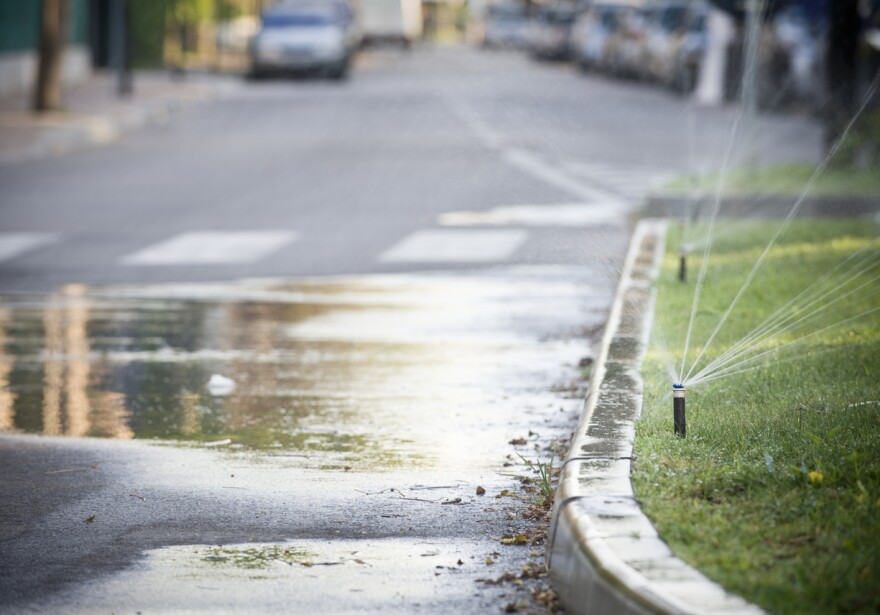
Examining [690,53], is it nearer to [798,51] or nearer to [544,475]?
[798,51]

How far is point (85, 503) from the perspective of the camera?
592 cm

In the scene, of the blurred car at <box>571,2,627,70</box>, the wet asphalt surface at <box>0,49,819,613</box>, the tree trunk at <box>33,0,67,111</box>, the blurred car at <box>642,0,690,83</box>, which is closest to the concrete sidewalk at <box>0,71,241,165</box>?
the tree trunk at <box>33,0,67,111</box>

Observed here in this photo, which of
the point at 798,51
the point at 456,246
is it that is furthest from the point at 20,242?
the point at 798,51

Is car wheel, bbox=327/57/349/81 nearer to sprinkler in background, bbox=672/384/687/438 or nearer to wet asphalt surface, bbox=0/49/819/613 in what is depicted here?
wet asphalt surface, bbox=0/49/819/613

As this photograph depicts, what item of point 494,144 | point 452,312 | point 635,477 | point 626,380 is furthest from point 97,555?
point 494,144

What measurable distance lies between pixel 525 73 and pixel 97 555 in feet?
140

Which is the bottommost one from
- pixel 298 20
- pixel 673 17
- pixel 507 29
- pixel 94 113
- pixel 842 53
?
pixel 507 29

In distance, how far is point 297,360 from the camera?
876 cm

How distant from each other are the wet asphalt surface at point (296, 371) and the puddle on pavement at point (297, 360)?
→ 0.03 meters

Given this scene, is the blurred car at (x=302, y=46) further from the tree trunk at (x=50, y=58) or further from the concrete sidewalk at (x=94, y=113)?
the tree trunk at (x=50, y=58)

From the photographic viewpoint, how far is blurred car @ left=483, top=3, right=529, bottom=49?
7069 cm

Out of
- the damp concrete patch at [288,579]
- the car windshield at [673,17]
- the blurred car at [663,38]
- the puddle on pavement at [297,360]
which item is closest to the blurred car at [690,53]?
the blurred car at [663,38]

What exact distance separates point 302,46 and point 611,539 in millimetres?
34311

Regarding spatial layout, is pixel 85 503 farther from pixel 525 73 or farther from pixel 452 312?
pixel 525 73
